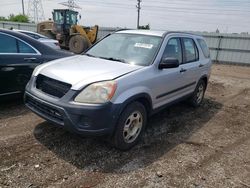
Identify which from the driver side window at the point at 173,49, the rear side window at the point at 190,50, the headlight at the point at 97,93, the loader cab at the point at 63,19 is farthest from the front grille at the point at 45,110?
the loader cab at the point at 63,19

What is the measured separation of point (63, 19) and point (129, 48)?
46.5 ft

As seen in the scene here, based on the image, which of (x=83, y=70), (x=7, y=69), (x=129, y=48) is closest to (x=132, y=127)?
(x=83, y=70)

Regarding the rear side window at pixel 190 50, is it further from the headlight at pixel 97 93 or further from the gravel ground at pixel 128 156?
the headlight at pixel 97 93

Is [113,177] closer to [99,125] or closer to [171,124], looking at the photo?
[99,125]

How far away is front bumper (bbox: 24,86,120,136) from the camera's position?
320 centimetres

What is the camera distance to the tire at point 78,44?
15586 mm

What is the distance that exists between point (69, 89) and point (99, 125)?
0.62 m

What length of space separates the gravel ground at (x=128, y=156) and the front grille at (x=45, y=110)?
537 mm

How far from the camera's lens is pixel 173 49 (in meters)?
4.73

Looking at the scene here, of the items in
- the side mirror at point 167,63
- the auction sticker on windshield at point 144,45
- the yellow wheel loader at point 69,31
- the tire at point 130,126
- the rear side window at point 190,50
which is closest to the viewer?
the tire at point 130,126

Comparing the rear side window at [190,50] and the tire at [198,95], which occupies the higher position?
the rear side window at [190,50]

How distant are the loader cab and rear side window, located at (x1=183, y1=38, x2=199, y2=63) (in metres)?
13.3

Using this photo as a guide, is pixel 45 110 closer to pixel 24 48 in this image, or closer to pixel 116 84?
pixel 116 84

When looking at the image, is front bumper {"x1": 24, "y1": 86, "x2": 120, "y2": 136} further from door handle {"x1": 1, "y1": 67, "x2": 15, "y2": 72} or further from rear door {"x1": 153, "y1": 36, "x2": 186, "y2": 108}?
door handle {"x1": 1, "y1": 67, "x2": 15, "y2": 72}
